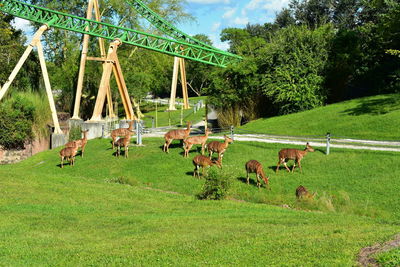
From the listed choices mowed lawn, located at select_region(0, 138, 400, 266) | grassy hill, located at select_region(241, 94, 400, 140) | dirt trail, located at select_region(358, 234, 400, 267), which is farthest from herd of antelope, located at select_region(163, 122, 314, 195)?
dirt trail, located at select_region(358, 234, 400, 267)

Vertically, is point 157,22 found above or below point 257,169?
above

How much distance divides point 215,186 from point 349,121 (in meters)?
17.0

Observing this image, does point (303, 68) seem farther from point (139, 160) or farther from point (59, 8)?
point (59, 8)

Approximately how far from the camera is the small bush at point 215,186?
17.9 metres

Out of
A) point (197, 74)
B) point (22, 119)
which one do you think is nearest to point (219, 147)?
point (22, 119)

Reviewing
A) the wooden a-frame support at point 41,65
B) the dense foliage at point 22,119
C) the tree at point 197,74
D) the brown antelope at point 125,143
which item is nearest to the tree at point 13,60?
the wooden a-frame support at point 41,65

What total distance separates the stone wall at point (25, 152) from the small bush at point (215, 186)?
76.3 ft

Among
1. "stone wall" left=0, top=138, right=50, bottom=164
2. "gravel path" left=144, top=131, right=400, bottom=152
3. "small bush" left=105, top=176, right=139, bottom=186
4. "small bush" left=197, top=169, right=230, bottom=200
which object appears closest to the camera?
"small bush" left=197, top=169, right=230, bottom=200

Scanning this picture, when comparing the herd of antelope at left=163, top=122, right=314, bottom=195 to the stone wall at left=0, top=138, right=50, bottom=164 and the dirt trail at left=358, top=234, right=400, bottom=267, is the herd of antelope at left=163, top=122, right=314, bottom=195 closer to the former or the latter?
the dirt trail at left=358, top=234, right=400, bottom=267

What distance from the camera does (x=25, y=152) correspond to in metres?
36.5

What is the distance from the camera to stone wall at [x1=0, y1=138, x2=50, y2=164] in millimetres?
35438

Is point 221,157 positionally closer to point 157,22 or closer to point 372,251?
point 372,251

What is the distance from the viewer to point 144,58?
58.1 metres

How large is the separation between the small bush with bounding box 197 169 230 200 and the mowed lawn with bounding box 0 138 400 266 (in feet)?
2.25
